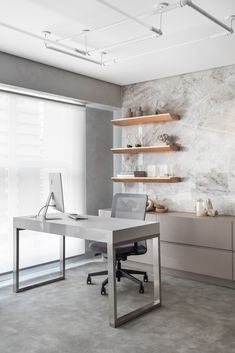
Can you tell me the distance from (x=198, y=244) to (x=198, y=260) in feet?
0.65

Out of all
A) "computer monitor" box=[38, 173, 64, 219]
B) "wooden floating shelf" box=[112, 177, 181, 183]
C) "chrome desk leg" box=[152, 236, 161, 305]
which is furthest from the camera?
"wooden floating shelf" box=[112, 177, 181, 183]

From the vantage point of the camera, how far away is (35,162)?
5.18m

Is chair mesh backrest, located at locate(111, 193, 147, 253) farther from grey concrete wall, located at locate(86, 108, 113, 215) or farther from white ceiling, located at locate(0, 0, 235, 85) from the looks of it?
white ceiling, located at locate(0, 0, 235, 85)

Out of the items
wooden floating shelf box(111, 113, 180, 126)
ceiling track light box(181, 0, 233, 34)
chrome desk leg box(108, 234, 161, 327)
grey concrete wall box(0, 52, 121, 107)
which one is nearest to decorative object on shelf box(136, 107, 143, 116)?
wooden floating shelf box(111, 113, 180, 126)

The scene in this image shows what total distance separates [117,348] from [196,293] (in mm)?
1614

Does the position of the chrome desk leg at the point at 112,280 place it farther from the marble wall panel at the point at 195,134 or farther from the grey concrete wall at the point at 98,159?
the grey concrete wall at the point at 98,159

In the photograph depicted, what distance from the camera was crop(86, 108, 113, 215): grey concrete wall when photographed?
19.9ft

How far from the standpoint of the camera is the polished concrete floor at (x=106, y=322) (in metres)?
2.94

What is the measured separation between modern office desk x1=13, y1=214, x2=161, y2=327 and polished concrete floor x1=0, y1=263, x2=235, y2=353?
0.35 ft

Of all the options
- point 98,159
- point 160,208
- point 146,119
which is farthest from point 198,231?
point 98,159

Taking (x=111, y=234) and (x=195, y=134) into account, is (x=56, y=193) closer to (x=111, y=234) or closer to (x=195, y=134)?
(x=111, y=234)

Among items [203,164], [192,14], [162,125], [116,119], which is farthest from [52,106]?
[192,14]

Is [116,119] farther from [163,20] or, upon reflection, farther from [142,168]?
[163,20]

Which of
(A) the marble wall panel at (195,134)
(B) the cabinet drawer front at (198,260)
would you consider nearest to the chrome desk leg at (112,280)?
(B) the cabinet drawer front at (198,260)
